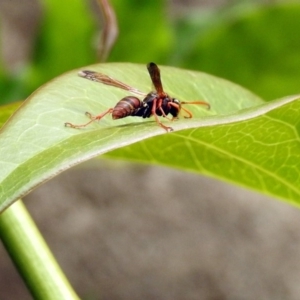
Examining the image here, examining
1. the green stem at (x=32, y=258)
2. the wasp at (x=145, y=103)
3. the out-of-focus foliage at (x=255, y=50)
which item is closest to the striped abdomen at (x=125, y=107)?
the wasp at (x=145, y=103)

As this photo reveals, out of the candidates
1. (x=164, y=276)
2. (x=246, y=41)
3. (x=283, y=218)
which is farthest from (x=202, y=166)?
(x=283, y=218)

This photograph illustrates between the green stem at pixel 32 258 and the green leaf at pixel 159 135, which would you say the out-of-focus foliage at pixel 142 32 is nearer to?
the green leaf at pixel 159 135

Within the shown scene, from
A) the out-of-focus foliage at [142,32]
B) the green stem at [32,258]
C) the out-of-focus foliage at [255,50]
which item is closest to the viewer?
the green stem at [32,258]

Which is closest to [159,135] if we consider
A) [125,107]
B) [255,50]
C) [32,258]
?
[125,107]

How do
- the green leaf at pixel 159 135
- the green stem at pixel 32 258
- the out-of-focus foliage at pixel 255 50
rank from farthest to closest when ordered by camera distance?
the out-of-focus foliage at pixel 255 50
the green stem at pixel 32 258
the green leaf at pixel 159 135

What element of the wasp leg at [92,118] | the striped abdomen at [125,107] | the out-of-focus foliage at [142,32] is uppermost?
the out-of-focus foliage at [142,32]

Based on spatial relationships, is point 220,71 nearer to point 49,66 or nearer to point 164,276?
point 49,66

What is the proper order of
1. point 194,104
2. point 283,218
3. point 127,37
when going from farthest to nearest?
point 283,218, point 127,37, point 194,104
